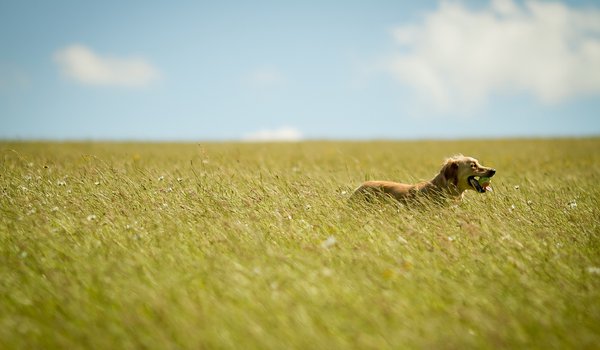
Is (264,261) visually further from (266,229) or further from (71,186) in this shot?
(71,186)

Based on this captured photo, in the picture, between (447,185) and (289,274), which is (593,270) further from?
(447,185)

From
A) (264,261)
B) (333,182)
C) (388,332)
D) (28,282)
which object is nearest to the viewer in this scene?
(388,332)

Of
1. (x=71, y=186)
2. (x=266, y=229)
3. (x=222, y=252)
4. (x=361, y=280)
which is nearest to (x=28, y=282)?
(x=222, y=252)

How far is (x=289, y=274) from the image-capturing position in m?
3.24

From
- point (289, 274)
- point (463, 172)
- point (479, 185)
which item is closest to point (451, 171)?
point (463, 172)

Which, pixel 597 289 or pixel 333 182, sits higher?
pixel 333 182

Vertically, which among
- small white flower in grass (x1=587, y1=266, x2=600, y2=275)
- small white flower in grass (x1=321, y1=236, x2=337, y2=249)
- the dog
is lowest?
small white flower in grass (x1=587, y1=266, x2=600, y2=275)

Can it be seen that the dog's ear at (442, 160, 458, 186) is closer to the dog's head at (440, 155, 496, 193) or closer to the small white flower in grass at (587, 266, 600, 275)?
the dog's head at (440, 155, 496, 193)

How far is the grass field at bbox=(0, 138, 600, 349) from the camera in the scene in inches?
103

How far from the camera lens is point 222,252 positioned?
3.96 m

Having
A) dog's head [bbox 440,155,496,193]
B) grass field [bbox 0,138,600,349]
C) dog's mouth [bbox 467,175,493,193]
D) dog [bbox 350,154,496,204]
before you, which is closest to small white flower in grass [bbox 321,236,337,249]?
grass field [bbox 0,138,600,349]

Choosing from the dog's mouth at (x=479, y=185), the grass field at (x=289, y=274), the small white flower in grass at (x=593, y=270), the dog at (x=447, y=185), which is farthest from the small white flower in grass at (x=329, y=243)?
the dog's mouth at (x=479, y=185)

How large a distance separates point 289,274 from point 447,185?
4020 millimetres

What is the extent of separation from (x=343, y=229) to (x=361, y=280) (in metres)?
1.36
